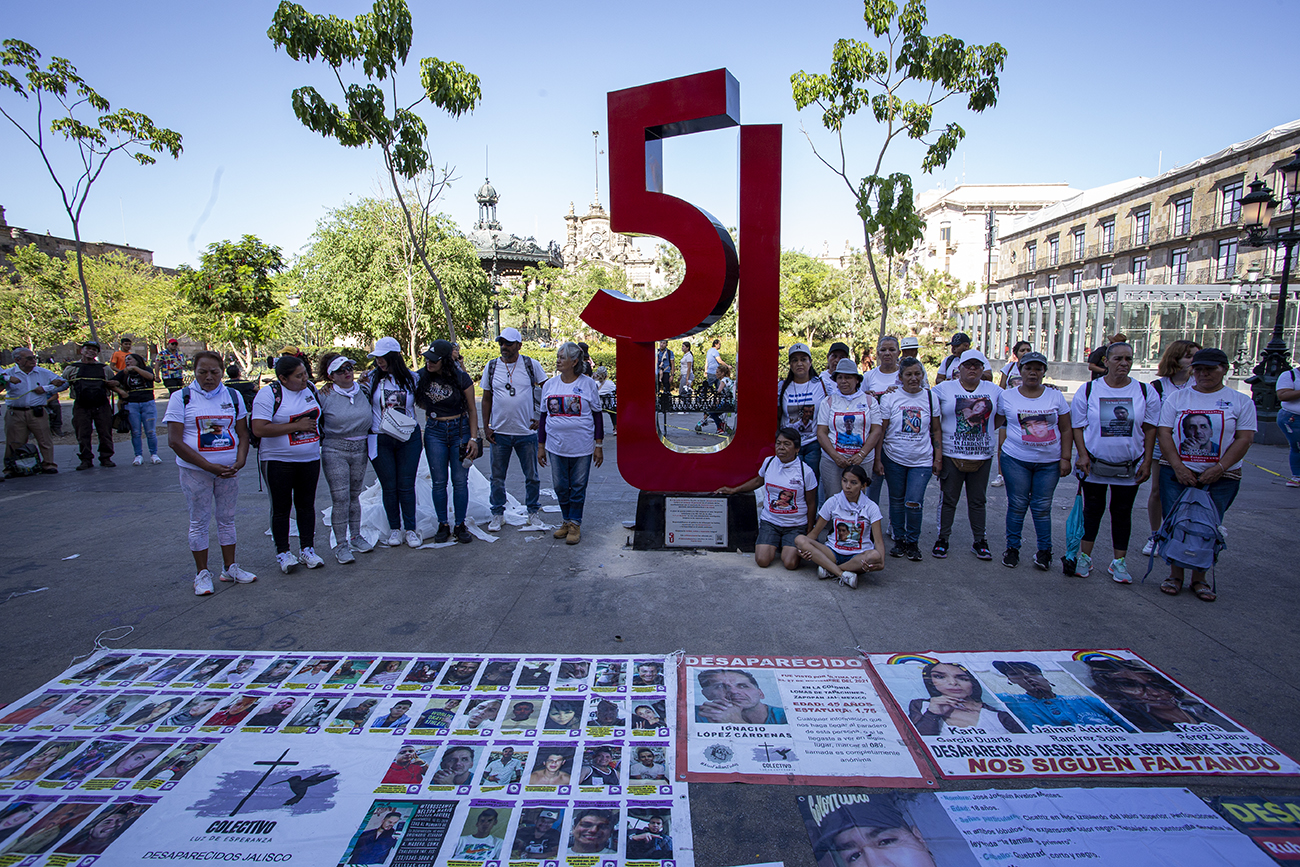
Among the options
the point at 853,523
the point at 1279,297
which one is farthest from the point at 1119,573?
the point at 1279,297

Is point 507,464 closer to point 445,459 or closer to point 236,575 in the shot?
point 445,459

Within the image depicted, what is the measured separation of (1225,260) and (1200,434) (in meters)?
34.9

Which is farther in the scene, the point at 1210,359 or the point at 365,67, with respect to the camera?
the point at 365,67

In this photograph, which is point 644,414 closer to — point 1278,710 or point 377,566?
point 377,566

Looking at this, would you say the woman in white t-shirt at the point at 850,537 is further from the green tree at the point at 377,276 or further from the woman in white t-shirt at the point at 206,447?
the green tree at the point at 377,276

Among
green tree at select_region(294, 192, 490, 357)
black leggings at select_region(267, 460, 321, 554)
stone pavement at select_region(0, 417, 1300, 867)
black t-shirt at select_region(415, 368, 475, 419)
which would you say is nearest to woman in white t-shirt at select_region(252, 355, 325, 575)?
black leggings at select_region(267, 460, 321, 554)

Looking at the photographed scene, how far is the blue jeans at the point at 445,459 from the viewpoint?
18.6 feet

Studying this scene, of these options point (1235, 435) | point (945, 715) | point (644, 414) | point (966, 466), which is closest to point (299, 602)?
point (644, 414)

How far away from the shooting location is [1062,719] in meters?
2.92

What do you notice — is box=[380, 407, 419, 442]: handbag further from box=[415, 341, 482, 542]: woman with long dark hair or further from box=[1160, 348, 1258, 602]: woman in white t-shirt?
box=[1160, 348, 1258, 602]: woman in white t-shirt

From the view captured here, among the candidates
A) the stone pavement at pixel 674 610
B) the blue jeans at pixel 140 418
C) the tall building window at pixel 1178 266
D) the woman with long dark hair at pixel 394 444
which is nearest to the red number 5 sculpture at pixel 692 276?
the stone pavement at pixel 674 610

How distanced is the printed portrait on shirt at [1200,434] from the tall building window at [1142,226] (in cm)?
3893

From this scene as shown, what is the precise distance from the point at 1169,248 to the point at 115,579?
43245mm

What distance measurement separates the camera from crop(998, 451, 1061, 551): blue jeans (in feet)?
15.9
